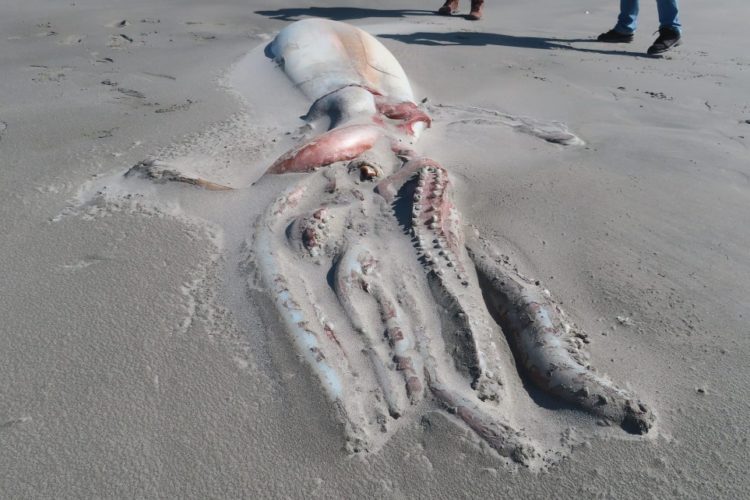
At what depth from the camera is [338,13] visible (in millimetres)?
5754

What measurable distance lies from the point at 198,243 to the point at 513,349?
1.14m

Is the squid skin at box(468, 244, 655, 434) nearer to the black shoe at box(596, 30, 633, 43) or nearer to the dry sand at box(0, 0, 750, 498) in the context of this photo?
the dry sand at box(0, 0, 750, 498)

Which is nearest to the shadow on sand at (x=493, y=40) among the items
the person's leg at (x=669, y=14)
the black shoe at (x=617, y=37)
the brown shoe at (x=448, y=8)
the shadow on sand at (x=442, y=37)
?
the shadow on sand at (x=442, y=37)

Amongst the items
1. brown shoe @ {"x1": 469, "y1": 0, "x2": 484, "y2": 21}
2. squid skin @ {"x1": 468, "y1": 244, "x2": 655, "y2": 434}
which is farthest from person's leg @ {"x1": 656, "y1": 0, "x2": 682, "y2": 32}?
squid skin @ {"x1": 468, "y1": 244, "x2": 655, "y2": 434}

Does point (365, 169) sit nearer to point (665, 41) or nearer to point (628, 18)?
point (665, 41)

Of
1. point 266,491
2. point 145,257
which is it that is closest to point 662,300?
point 266,491

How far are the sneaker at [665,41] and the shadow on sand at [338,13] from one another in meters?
2.16

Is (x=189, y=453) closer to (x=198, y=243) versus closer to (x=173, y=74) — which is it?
(x=198, y=243)

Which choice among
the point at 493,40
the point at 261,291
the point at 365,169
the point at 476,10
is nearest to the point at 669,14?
the point at 493,40

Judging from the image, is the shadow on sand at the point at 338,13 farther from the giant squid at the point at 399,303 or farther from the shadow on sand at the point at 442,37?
the giant squid at the point at 399,303

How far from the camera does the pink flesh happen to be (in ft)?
8.14

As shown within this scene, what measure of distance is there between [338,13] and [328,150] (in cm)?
372

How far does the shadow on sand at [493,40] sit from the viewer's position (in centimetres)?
478

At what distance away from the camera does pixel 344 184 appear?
2.43 m
